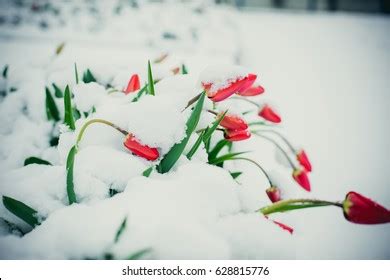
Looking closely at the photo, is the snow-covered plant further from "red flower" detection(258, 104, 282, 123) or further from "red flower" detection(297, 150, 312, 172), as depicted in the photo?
"red flower" detection(258, 104, 282, 123)

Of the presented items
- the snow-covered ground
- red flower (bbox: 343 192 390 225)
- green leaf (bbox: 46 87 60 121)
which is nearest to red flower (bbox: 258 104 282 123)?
the snow-covered ground

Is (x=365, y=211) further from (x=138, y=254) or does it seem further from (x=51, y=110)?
(x=51, y=110)

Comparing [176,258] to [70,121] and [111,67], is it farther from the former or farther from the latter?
[111,67]

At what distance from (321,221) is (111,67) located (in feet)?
2.76

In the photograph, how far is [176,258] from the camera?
0.46 meters

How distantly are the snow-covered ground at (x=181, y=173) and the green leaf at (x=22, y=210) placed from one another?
23 mm

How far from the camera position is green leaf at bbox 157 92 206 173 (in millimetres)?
583

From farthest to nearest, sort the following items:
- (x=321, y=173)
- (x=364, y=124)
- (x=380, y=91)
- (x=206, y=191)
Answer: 1. (x=380, y=91)
2. (x=364, y=124)
3. (x=321, y=173)
4. (x=206, y=191)

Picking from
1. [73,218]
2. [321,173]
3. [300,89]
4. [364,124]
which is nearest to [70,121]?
[73,218]

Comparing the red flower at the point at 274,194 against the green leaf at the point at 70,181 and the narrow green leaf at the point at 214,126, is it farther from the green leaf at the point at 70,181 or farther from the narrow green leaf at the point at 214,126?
the green leaf at the point at 70,181

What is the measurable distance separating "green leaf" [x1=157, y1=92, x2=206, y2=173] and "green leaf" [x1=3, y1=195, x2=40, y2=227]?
9.0 inches

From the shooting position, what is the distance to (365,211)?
0.47m

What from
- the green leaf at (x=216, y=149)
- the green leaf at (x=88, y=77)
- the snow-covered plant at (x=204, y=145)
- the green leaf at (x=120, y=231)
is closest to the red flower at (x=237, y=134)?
the snow-covered plant at (x=204, y=145)
